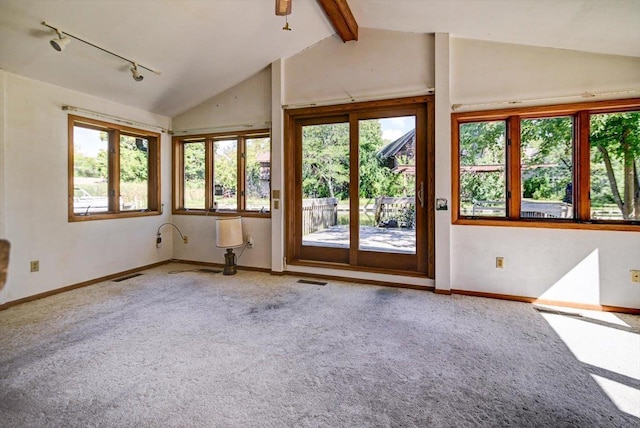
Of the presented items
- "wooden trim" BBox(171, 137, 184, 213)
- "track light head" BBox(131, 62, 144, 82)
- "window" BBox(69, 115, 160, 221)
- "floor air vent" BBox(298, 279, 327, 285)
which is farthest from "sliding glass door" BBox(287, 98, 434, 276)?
"window" BBox(69, 115, 160, 221)

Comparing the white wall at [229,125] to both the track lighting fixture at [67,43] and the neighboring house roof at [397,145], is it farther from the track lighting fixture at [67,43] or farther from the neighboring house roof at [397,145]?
the neighboring house roof at [397,145]

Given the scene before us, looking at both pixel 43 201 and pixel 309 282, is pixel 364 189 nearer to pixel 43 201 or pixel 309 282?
pixel 309 282

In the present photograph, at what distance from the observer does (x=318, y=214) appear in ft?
15.0

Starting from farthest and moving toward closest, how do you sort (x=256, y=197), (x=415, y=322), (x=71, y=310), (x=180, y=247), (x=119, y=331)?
(x=180, y=247), (x=256, y=197), (x=71, y=310), (x=415, y=322), (x=119, y=331)

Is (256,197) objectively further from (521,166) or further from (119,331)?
(521,166)

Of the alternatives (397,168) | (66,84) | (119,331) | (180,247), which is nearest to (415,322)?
(397,168)

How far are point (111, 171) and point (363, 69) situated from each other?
3724 millimetres

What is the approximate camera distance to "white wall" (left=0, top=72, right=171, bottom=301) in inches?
129

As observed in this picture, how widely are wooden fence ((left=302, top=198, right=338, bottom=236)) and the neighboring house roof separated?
0.91m

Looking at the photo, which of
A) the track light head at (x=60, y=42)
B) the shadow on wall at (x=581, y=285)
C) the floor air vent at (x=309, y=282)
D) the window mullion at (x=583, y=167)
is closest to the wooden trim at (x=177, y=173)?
the track light head at (x=60, y=42)

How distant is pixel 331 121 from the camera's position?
14.4 feet

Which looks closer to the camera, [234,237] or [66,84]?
[66,84]

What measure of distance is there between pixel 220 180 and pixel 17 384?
3.61 m

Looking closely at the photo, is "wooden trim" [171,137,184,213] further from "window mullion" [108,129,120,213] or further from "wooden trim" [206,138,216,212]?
"window mullion" [108,129,120,213]
